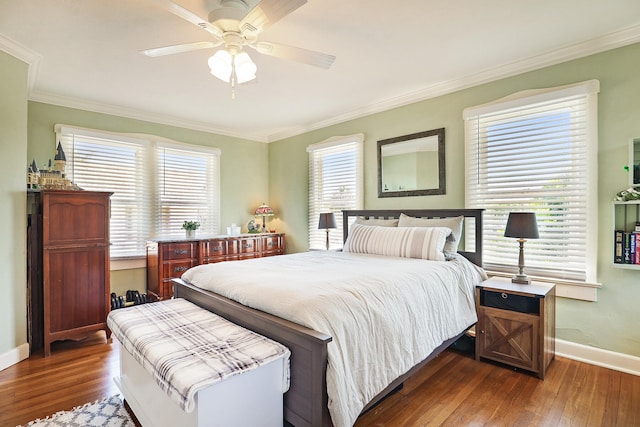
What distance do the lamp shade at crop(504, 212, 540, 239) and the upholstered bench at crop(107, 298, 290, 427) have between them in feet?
7.16

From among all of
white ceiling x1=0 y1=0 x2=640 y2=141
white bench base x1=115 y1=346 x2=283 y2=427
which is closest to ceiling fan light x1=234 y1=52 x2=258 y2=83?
white ceiling x1=0 y1=0 x2=640 y2=141

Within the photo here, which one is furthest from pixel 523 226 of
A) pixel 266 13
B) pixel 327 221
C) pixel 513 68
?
pixel 266 13

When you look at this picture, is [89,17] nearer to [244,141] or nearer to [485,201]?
[244,141]

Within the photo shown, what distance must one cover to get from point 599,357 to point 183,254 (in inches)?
177

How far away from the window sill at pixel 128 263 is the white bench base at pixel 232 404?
290 centimetres

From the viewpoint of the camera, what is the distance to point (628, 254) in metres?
2.47

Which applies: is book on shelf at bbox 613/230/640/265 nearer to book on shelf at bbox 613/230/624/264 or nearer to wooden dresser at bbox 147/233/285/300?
book on shelf at bbox 613/230/624/264

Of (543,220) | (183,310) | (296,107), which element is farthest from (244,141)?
(543,220)

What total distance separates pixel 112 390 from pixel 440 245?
2.87 meters

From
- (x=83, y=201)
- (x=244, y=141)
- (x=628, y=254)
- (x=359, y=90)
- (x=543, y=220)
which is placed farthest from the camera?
(x=244, y=141)

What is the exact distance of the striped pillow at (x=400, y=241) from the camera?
292cm

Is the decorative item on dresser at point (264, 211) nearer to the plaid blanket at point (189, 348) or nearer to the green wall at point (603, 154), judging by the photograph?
the green wall at point (603, 154)

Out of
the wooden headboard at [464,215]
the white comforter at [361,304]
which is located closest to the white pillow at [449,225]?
the wooden headboard at [464,215]

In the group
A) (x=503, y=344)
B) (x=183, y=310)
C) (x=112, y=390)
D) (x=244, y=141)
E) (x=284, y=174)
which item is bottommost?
(x=112, y=390)
